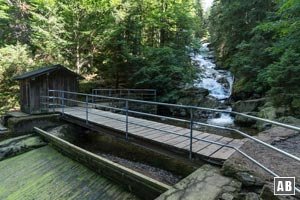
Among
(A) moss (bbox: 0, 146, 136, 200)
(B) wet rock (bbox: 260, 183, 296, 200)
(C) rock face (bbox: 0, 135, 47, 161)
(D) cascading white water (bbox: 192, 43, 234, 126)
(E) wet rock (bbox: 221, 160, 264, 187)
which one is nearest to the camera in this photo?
(B) wet rock (bbox: 260, 183, 296, 200)

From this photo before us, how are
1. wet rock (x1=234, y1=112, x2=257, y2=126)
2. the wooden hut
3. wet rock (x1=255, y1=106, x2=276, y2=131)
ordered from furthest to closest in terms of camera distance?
1. wet rock (x1=234, y1=112, x2=257, y2=126)
2. the wooden hut
3. wet rock (x1=255, y1=106, x2=276, y2=131)

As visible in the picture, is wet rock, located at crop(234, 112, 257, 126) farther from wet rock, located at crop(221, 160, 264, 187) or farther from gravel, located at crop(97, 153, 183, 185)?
wet rock, located at crop(221, 160, 264, 187)

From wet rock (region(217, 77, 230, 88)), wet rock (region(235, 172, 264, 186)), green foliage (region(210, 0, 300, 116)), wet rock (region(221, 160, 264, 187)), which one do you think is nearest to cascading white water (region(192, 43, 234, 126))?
wet rock (region(217, 77, 230, 88))

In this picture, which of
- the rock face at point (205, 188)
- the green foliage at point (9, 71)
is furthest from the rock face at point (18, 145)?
Result: the green foliage at point (9, 71)

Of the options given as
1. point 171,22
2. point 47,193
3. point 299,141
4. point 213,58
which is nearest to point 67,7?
point 171,22

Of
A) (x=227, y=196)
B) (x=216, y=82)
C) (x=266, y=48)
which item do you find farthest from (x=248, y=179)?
(x=216, y=82)

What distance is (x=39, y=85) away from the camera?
Answer: 9.52 m

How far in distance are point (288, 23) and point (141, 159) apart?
724 centimetres

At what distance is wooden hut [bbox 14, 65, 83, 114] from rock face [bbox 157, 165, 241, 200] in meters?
8.16

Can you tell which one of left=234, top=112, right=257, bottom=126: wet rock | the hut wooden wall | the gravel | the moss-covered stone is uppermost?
the hut wooden wall

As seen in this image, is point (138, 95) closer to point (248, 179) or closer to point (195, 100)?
point (195, 100)

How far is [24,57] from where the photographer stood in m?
13.3

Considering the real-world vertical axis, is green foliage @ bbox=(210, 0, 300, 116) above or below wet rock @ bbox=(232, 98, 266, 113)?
above

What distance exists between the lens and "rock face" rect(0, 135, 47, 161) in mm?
5918
